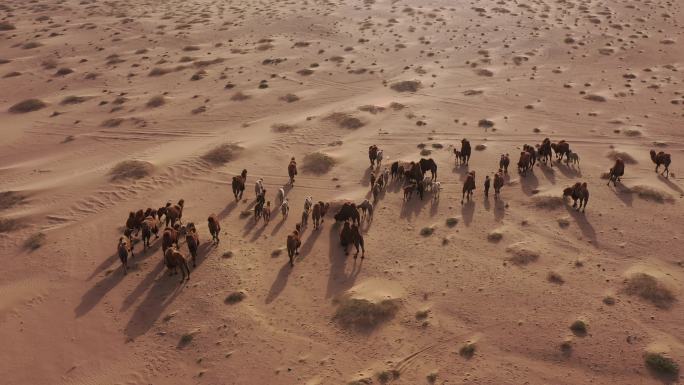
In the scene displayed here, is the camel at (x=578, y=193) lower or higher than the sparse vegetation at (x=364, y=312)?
higher

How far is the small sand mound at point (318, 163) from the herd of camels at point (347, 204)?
105cm

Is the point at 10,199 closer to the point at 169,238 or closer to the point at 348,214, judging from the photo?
the point at 169,238

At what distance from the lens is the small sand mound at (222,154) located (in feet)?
89.9

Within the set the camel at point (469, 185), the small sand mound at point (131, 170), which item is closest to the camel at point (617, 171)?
the camel at point (469, 185)

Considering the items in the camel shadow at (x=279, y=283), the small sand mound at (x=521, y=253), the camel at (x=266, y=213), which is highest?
the small sand mound at (x=521, y=253)

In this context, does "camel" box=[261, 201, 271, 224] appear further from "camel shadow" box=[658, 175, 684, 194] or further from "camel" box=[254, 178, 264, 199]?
"camel shadow" box=[658, 175, 684, 194]

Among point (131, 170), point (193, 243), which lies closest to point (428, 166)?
point (193, 243)

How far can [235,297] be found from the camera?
16969 mm

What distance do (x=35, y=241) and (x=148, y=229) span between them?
5749mm

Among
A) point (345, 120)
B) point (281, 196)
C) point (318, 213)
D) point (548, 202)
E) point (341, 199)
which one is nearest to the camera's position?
point (318, 213)

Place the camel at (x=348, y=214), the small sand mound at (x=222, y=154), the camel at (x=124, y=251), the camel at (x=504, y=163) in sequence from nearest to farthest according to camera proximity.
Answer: the camel at (x=124, y=251)
the camel at (x=348, y=214)
the camel at (x=504, y=163)
the small sand mound at (x=222, y=154)

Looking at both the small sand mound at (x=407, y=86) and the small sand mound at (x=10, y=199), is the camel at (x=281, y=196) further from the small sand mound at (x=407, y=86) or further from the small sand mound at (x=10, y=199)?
the small sand mound at (x=407, y=86)

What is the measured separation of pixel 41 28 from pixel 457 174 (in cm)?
5316

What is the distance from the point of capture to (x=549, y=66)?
40.6 metres
